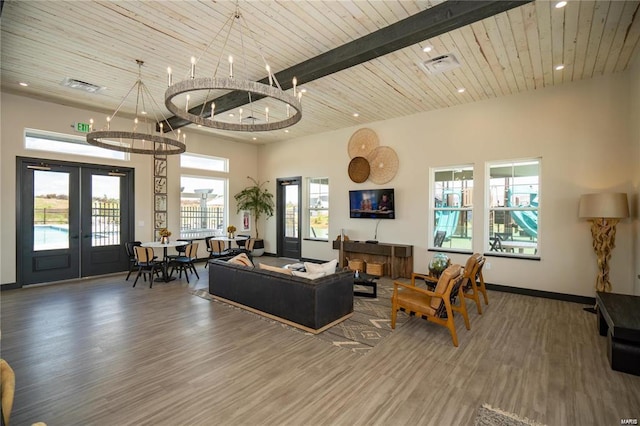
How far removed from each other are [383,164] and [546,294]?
156 inches

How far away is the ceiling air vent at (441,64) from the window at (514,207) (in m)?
2.34

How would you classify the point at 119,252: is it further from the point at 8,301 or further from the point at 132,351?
the point at 132,351

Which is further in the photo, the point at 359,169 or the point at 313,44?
the point at 359,169

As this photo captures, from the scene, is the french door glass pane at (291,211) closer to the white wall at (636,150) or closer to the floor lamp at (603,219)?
the floor lamp at (603,219)

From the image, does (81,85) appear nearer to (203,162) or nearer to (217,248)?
(203,162)

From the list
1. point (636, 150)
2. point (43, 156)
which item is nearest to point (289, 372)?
point (636, 150)

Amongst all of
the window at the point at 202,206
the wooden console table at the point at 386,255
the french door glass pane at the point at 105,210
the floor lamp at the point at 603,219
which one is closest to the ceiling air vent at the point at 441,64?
the floor lamp at the point at 603,219

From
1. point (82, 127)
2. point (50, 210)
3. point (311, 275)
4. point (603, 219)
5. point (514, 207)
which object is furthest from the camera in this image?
point (82, 127)

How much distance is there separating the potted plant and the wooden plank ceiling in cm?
414

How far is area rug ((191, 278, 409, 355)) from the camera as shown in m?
3.36

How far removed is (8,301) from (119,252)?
2.18 metres

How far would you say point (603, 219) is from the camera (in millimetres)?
4332

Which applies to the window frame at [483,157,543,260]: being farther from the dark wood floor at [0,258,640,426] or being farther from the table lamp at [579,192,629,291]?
the dark wood floor at [0,258,640,426]

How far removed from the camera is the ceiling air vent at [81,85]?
16.3 ft
